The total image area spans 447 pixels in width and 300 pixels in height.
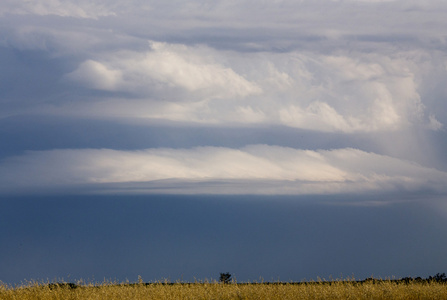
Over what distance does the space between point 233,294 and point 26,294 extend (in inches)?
424

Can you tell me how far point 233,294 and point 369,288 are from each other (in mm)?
6612

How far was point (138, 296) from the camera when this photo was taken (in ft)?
89.1

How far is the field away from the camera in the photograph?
26484 millimetres

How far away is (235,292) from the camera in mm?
27625

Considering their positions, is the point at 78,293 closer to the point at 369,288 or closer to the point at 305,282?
the point at 305,282

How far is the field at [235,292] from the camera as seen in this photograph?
86.9 feet

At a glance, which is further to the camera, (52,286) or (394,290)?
(52,286)

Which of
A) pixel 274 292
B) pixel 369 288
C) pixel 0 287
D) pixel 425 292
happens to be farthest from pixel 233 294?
pixel 0 287

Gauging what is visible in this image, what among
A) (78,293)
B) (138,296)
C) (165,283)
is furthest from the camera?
(165,283)

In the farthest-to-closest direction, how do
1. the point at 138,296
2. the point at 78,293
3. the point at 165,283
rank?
the point at 165,283
the point at 78,293
the point at 138,296

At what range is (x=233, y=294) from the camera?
27266 millimetres

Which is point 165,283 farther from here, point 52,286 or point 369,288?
point 369,288

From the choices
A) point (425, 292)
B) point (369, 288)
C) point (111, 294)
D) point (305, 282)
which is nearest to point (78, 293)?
point (111, 294)

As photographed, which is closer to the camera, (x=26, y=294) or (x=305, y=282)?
(x=26, y=294)
